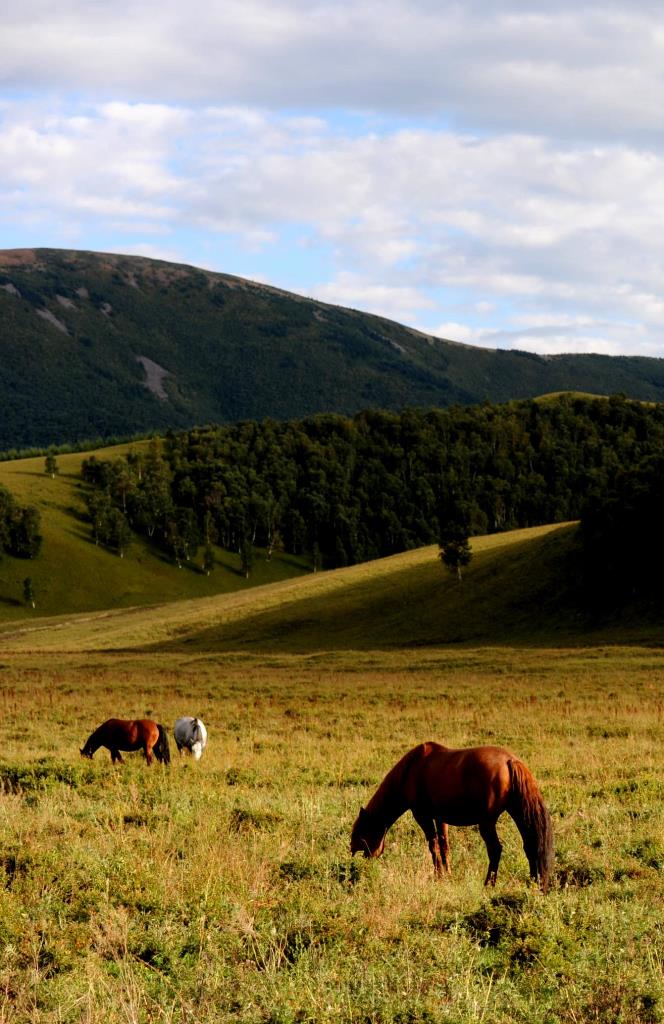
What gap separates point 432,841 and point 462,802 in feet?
2.21

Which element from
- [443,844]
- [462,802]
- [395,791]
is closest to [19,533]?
[395,791]

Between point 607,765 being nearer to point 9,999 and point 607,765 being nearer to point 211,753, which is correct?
point 211,753

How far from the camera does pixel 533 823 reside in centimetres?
998

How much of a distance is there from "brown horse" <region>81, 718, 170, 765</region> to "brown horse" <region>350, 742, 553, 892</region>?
9.75 meters

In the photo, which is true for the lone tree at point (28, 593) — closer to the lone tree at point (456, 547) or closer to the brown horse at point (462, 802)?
the lone tree at point (456, 547)

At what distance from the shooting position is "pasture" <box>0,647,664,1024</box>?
23.1 ft

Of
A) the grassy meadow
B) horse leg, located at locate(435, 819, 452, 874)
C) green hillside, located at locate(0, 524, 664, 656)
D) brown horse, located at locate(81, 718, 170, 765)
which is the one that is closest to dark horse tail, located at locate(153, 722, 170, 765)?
brown horse, located at locate(81, 718, 170, 765)

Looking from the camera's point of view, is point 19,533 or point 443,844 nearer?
point 443,844

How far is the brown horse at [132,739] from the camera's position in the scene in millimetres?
20109

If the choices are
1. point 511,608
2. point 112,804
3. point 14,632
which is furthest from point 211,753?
point 14,632

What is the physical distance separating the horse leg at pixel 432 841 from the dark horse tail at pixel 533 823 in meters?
1.11

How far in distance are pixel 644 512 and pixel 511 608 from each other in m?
14.7

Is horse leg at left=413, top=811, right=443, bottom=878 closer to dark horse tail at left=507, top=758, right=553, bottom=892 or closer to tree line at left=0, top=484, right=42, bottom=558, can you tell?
dark horse tail at left=507, top=758, right=553, bottom=892

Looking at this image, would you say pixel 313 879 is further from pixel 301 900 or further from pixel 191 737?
pixel 191 737
